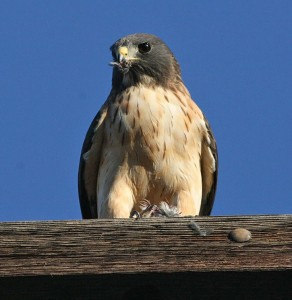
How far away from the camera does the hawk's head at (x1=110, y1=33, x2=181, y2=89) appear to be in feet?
24.3

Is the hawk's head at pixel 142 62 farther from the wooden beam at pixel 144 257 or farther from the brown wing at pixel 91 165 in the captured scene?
the wooden beam at pixel 144 257

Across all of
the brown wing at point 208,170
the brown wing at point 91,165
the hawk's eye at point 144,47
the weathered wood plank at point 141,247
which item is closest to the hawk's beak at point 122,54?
the hawk's eye at point 144,47

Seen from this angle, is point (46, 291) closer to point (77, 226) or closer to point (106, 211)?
point (77, 226)

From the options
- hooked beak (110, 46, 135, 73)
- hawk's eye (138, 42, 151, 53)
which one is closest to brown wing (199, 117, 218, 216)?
hooked beak (110, 46, 135, 73)

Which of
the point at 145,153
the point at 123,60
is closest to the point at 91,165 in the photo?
the point at 145,153

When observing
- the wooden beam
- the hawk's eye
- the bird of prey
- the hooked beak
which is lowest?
the wooden beam

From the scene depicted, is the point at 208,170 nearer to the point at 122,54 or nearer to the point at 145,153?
the point at 145,153

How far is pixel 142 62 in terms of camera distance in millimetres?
7633

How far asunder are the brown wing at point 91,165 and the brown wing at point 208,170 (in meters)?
0.81

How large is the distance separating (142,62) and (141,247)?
14.6ft

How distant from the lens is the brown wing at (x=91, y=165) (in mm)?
6898

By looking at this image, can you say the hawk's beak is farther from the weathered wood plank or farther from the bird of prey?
the weathered wood plank

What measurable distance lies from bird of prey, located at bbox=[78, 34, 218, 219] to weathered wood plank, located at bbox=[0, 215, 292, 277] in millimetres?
3043

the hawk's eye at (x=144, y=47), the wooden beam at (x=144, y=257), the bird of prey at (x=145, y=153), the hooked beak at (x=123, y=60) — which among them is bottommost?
the wooden beam at (x=144, y=257)
